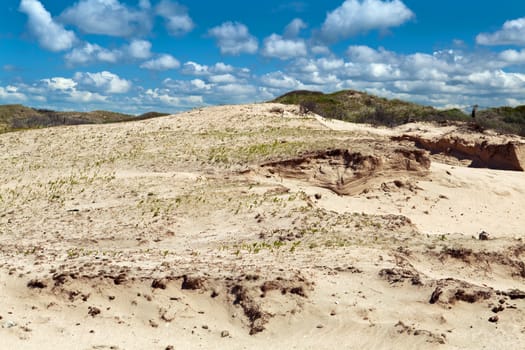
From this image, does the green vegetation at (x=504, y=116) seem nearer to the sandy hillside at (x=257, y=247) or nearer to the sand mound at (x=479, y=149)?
the sand mound at (x=479, y=149)

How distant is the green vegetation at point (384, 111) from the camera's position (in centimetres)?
3096

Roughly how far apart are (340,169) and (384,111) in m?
21.3

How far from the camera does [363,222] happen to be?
10.6 m

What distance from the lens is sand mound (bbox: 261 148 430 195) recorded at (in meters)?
15.4

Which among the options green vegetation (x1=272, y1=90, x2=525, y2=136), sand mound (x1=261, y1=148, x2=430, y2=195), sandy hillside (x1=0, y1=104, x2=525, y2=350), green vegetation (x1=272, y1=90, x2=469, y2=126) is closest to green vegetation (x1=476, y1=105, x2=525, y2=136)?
green vegetation (x1=272, y1=90, x2=525, y2=136)

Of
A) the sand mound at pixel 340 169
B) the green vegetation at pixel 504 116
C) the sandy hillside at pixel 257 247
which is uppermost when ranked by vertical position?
the green vegetation at pixel 504 116

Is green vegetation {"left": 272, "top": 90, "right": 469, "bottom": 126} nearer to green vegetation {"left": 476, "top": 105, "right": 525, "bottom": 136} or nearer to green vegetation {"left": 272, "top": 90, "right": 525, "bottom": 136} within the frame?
green vegetation {"left": 272, "top": 90, "right": 525, "bottom": 136}

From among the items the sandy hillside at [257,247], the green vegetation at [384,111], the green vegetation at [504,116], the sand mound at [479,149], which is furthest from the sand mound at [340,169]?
the green vegetation at [504,116]

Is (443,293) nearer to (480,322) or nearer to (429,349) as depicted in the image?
(480,322)

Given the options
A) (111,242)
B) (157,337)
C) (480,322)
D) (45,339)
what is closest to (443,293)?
(480,322)

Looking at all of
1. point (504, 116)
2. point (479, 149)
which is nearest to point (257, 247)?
point (479, 149)

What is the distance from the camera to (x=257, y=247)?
9.40 meters

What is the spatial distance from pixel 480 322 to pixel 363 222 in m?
4.21

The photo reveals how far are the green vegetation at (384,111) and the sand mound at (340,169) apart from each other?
465 inches
